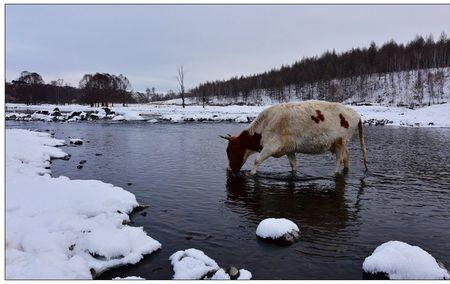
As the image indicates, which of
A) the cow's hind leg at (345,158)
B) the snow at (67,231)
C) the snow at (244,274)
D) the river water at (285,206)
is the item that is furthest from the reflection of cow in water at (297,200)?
the snow at (67,231)

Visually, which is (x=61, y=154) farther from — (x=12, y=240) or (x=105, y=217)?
(x=12, y=240)

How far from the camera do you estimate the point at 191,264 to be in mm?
6402

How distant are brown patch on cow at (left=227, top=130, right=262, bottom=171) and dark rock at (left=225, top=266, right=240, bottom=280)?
8232mm

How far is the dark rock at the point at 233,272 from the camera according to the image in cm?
616

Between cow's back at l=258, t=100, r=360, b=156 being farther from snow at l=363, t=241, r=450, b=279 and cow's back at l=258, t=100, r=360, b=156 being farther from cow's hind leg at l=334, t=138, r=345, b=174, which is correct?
snow at l=363, t=241, r=450, b=279

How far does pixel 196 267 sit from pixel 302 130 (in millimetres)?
7922

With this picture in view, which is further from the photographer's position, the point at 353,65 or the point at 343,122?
the point at 353,65

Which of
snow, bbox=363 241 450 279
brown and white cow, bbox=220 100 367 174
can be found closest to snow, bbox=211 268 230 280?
snow, bbox=363 241 450 279

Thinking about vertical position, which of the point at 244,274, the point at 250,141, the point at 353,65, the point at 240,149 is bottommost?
the point at 244,274

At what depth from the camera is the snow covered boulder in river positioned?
24.8 ft

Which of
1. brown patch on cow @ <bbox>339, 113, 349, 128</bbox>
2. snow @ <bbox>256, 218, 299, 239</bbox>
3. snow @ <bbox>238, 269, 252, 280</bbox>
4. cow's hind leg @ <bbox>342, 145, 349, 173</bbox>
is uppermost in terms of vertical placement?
brown patch on cow @ <bbox>339, 113, 349, 128</bbox>

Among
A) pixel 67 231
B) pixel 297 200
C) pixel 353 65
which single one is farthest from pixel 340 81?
pixel 67 231

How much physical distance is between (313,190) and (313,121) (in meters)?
2.61

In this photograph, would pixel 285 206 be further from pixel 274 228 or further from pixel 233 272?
pixel 233 272
